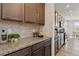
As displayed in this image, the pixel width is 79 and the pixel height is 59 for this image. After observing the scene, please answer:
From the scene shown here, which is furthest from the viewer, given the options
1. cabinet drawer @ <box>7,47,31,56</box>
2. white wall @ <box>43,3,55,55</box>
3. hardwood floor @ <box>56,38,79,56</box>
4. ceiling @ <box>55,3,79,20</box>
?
ceiling @ <box>55,3,79,20</box>

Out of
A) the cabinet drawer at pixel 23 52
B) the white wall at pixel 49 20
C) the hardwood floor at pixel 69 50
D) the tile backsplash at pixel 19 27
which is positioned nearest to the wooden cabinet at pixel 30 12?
the tile backsplash at pixel 19 27

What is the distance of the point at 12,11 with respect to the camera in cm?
227

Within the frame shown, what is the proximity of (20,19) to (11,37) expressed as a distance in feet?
1.46

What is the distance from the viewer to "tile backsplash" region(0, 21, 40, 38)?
100 inches

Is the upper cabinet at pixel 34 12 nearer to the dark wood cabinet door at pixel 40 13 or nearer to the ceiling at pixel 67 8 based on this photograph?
the dark wood cabinet door at pixel 40 13

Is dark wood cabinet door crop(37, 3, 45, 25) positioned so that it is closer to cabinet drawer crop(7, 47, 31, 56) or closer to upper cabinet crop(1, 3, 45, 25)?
upper cabinet crop(1, 3, 45, 25)

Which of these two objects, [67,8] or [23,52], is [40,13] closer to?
[23,52]

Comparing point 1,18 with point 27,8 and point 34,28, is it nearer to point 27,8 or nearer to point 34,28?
point 27,8

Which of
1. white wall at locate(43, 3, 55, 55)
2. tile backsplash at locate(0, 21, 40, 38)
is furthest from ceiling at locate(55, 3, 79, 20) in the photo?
tile backsplash at locate(0, 21, 40, 38)

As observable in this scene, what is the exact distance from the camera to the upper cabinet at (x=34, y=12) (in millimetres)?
2918

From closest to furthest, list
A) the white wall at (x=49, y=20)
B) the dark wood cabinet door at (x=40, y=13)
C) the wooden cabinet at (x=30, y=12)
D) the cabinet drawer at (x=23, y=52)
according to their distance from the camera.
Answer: the cabinet drawer at (x=23, y=52)
the wooden cabinet at (x=30, y=12)
the dark wood cabinet door at (x=40, y=13)
the white wall at (x=49, y=20)

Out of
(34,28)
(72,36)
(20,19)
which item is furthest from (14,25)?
(72,36)

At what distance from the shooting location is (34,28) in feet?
13.3

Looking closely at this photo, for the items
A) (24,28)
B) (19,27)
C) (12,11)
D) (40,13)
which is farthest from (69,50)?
(12,11)
